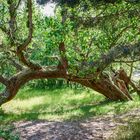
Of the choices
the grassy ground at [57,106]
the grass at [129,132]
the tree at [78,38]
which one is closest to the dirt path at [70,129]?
the grass at [129,132]

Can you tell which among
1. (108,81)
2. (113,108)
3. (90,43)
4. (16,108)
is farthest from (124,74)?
(90,43)

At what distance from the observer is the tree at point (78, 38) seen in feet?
35.7

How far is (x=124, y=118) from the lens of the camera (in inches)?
583

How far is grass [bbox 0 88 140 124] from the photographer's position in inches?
669

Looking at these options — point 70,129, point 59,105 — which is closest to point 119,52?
point 70,129

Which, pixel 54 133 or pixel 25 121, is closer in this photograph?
pixel 54 133

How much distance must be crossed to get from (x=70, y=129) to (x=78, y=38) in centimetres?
388

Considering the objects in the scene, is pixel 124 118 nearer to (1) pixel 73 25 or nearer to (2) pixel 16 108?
(1) pixel 73 25

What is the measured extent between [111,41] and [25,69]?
4.45 metres

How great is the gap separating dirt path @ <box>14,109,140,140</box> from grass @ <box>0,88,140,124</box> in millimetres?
1715

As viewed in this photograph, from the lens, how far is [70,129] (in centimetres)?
1264

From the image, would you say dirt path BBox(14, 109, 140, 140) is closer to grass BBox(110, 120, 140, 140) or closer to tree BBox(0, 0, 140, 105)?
grass BBox(110, 120, 140, 140)

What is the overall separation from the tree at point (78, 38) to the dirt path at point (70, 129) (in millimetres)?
1853

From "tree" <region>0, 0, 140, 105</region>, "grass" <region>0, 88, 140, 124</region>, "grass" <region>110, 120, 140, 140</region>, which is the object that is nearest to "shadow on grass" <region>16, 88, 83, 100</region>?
"grass" <region>0, 88, 140, 124</region>
